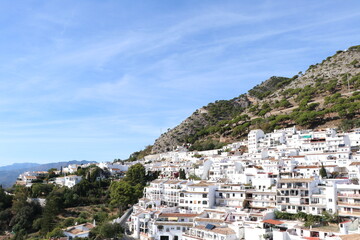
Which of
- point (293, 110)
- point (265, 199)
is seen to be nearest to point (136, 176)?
point (265, 199)

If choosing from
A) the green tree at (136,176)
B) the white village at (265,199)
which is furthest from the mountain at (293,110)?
the green tree at (136,176)

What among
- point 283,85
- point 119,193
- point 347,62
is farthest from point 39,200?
point 347,62

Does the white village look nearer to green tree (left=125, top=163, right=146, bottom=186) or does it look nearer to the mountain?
green tree (left=125, top=163, right=146, bottom=186)

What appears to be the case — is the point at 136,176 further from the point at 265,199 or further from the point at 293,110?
the point at 293,110

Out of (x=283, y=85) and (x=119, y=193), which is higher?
(x=283, y=85)

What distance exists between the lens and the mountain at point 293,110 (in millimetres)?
77438

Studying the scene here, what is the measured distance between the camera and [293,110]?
291 feet

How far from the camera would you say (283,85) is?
132 metres

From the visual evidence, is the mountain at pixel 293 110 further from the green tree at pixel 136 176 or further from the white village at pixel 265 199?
the green tree at pixel 136 176

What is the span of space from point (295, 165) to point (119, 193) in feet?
93.3

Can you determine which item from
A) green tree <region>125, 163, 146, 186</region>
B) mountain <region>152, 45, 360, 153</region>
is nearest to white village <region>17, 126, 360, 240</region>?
green tree <region>125, 163, 146, 186</region>

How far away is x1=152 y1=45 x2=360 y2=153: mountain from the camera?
254 feet

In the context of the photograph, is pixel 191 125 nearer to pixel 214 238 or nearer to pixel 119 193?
pixel 119 193

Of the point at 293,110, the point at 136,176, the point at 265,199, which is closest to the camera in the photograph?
the point at 265,199
